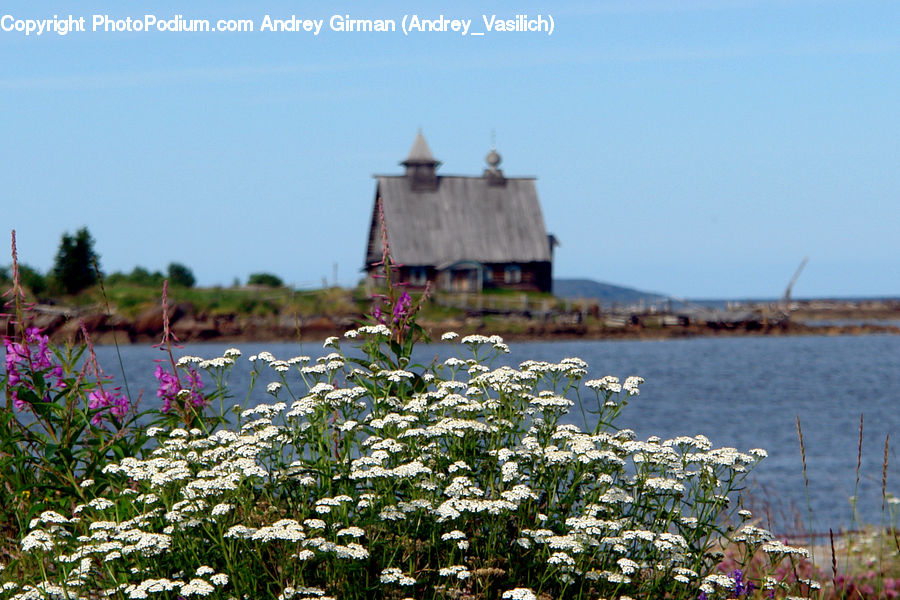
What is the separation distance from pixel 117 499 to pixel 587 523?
294 centimetres

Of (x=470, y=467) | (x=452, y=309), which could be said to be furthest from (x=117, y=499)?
(x=452, y=309)

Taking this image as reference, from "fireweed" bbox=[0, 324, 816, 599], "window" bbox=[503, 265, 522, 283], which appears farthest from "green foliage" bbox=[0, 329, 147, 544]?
"window" bbox=[503, 265, 522, 283]

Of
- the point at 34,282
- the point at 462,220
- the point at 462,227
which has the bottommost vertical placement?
the point at 34,282

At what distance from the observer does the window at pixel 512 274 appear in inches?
2574

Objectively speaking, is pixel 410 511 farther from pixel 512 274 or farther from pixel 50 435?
pixel 512 274

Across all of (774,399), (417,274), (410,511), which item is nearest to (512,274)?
(417,274)

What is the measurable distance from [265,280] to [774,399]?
46.8 meters

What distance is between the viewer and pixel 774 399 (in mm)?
37719

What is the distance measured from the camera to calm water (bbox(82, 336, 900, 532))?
17609 mm

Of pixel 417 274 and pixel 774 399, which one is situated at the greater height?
pixel 417 274

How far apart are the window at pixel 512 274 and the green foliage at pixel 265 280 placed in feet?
64.1

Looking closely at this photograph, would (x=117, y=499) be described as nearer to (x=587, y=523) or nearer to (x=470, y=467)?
(x=470, y=467)

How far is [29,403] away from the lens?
19.8ft

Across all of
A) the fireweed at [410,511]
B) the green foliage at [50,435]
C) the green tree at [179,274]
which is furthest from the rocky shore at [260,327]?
the fireweed at [410,511]
